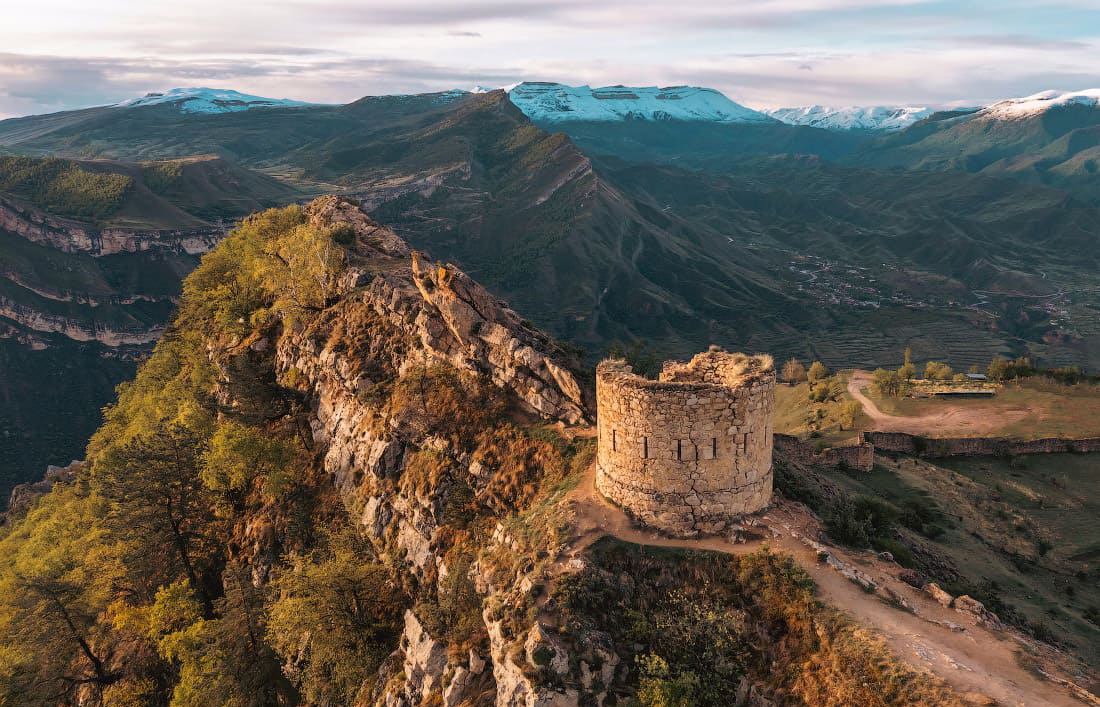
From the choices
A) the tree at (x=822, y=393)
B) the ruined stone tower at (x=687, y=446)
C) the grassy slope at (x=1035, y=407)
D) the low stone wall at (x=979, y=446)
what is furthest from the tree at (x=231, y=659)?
the tree at (x=822, y=393)

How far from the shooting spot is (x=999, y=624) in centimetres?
2003

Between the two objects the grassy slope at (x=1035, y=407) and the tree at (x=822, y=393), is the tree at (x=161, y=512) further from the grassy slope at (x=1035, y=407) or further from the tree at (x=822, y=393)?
the tree at (x=822, y=393)

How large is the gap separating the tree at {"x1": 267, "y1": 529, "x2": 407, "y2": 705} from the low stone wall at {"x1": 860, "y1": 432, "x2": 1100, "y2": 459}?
4961 centimetres

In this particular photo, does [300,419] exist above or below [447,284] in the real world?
below

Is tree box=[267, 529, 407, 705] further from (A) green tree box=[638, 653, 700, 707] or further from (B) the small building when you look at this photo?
(B) the small building

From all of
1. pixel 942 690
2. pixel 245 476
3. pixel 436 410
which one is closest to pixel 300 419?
pixel 245 476

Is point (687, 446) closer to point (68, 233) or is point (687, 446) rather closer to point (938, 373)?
point (938, 373)

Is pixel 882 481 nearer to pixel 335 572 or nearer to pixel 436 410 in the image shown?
pixel 436 410

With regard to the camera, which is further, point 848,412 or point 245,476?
point 848,412

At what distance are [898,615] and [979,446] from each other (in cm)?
5256

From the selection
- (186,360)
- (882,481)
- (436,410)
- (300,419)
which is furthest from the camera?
(186,360)

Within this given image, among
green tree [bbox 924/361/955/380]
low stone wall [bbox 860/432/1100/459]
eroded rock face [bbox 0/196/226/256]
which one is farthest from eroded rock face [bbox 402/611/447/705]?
eroded rock face [bbox 0/196/226/256]

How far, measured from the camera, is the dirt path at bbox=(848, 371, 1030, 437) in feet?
233

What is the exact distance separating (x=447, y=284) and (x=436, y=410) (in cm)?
736
